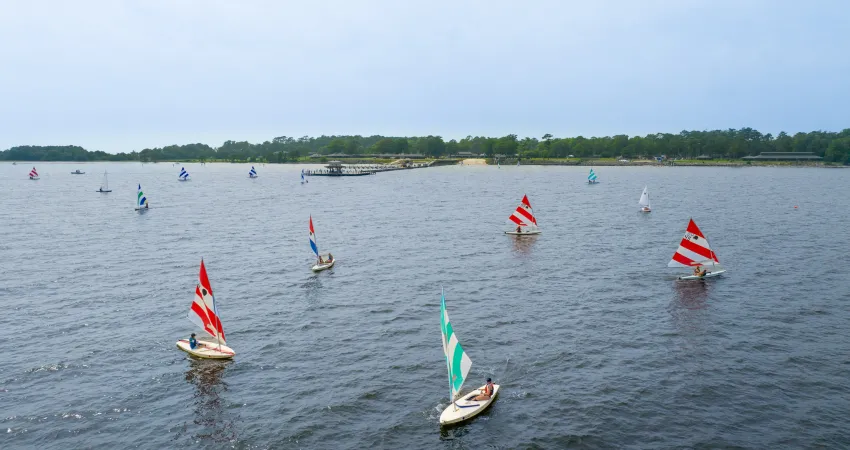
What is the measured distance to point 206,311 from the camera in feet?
138

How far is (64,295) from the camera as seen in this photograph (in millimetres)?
57688

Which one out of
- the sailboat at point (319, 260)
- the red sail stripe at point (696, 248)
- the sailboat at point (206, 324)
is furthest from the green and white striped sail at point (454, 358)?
the red sail stripe at point (696, 248)

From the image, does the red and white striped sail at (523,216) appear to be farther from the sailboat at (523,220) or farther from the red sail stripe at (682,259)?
the red sail stripe at (682,259)

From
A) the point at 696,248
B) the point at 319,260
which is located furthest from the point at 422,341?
the point at 696,248

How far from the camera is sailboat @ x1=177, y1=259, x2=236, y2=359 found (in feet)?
135

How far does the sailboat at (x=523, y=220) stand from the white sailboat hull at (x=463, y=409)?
188 ft

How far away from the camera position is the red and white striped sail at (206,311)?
4116 centimetres

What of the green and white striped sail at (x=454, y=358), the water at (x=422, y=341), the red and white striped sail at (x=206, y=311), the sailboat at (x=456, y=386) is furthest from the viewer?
the red and white striped sail at (x=206, y=311)

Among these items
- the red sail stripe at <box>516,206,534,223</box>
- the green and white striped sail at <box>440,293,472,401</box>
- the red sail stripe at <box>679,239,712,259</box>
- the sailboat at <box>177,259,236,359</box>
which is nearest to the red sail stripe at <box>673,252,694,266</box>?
the red sail stripe at <box>679,239,712,259</box>

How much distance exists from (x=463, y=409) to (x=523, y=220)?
198 feet

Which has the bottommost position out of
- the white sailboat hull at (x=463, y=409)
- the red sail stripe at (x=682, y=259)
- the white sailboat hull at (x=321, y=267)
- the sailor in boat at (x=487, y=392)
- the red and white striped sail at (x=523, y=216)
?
the white sailboat hull at (x=463, y=409)

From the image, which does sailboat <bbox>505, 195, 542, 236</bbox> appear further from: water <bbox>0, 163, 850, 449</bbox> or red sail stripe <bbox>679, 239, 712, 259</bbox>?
red sail stripe <bbox>679, 239, 712, 259</bbox>

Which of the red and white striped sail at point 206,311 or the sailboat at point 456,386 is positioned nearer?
→ the sailboat at point 456,386

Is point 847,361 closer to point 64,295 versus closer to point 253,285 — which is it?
point 253,285
